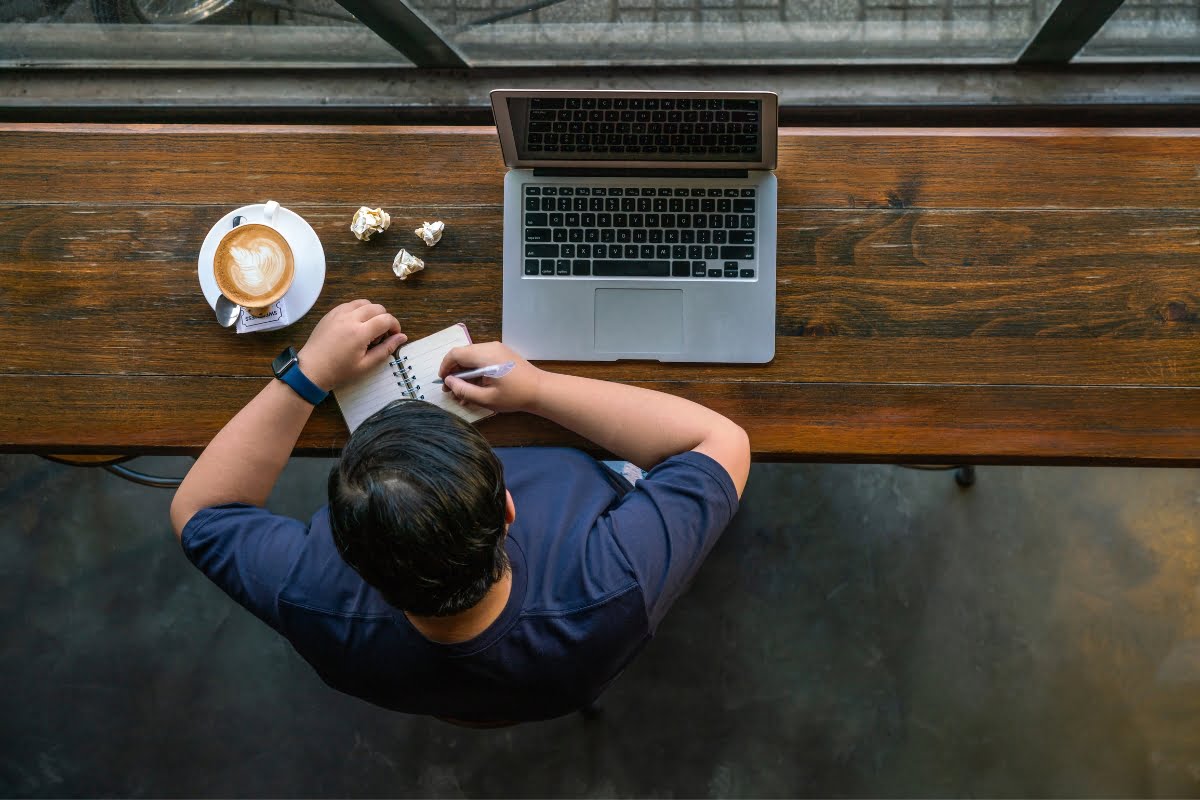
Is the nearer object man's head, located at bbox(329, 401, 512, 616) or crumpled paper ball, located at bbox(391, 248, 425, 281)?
man's head, located at bbox(329, 401, 512, 616)

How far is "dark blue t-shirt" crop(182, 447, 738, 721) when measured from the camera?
103cm

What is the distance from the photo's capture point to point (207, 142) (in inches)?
53.4

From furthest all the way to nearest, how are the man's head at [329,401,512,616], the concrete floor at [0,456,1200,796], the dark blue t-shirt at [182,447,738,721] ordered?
the concrete floor at [0,456,1200,796] < the dark blue t-shirt at [182,447,738,721] < the man's head at [329,401,512,616]

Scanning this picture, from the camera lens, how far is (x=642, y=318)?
129 cm

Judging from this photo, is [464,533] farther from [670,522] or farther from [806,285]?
[806,285]

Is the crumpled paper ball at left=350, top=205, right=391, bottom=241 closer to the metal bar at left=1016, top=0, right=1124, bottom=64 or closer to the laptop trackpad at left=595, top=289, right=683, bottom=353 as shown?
the laptop trackpad at left=595, top=289, right=683, bottom=353

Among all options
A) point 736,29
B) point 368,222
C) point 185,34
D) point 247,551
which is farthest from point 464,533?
point 185,34

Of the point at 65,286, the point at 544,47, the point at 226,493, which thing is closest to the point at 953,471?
the point at 544,47

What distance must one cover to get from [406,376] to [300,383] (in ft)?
0.53

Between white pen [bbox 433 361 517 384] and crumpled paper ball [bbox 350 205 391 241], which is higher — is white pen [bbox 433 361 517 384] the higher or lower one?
the lower one

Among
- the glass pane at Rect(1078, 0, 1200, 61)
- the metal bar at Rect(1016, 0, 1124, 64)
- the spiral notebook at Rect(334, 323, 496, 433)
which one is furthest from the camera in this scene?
the glass pane at Rect(1078, 0, 1200, 61)

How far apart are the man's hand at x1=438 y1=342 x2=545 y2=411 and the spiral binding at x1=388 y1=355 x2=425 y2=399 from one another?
0.06m

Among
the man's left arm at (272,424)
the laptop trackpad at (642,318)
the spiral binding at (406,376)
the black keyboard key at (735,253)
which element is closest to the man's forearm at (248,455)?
the man's left arm at (272,424)

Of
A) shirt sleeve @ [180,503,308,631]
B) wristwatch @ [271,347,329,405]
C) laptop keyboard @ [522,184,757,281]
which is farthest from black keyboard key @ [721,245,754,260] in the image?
shirt sleeve @ [180,503,308,631]
